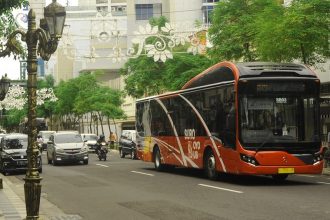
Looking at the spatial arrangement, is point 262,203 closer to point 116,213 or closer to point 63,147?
point 116,213

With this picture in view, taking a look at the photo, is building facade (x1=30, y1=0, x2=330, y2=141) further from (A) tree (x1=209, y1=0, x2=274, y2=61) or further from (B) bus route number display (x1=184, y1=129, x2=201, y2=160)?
(B) bus route number display (x1=184, y1=129, x2=201, y2=160)

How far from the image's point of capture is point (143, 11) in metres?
79.2

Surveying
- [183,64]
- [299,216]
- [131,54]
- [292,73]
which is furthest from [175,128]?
[183,64]

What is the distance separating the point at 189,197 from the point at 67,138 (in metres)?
19.2

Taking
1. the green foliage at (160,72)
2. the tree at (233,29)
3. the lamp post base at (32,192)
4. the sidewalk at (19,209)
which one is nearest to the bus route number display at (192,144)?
the sidewalk at (19,209)

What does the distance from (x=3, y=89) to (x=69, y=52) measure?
475 cm

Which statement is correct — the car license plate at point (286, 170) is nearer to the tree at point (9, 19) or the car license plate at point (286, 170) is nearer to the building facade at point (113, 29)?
the tree at point (9, 19)

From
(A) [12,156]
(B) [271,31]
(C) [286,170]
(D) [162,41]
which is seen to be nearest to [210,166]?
(C) [286,170]

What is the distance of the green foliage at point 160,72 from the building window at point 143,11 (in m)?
30.5

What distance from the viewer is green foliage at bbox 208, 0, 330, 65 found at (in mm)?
23328

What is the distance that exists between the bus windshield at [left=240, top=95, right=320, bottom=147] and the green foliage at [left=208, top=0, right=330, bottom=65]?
5961 millimetres

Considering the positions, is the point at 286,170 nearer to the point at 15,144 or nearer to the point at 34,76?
the point at 34,76

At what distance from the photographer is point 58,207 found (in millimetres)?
14398

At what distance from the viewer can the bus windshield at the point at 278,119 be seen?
17.6 metres
